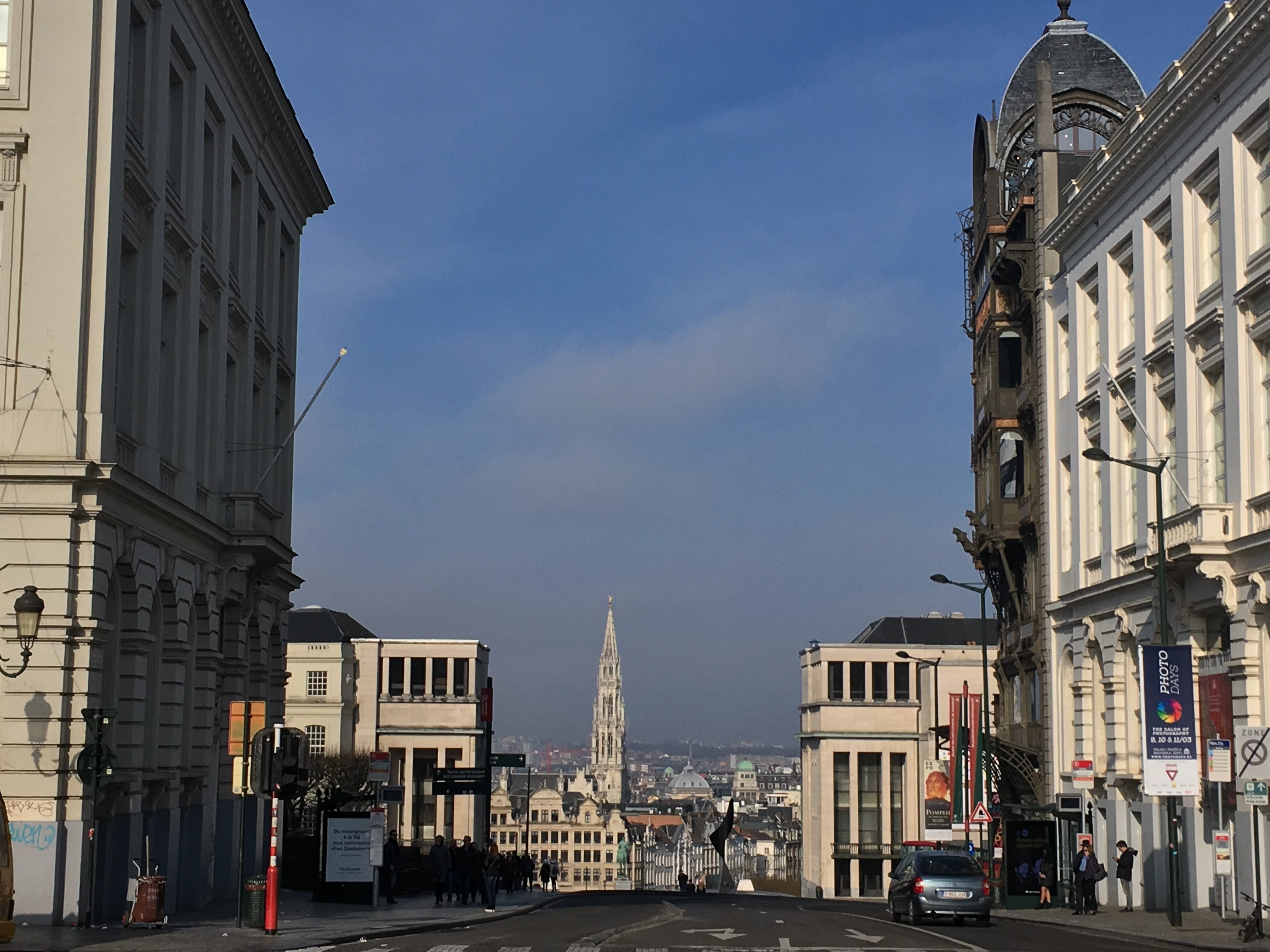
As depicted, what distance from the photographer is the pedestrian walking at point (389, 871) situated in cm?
4238

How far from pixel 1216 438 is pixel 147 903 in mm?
24540

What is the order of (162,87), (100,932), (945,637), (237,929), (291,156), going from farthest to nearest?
(945,637) → (291,156) → (162,87) → (237,929) → (100,932)

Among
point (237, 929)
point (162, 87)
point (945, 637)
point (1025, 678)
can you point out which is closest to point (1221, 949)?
point (237, 929)

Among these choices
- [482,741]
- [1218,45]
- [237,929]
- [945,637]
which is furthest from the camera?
[945,637]

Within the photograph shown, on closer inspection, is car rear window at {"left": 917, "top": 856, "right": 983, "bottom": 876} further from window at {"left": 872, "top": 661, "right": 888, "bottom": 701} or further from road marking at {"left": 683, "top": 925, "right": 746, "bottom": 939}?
window at {"left": 872, "top": 661, "right": 888, "bottom": 701}

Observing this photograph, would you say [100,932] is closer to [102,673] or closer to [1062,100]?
[102,673]

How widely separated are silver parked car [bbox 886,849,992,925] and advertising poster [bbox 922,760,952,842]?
34.5 metres

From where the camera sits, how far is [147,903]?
26984mm

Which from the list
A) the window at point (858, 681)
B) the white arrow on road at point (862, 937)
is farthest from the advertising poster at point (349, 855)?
the window at point (858, 681)

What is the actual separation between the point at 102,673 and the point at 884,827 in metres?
96.3

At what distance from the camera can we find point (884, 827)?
A: 4648 inches

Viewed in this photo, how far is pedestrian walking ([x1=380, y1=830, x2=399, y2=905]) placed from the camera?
1668 inches

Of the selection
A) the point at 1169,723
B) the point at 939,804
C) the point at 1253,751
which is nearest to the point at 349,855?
the point at 1169,723

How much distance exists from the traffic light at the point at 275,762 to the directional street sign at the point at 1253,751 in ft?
54.8
